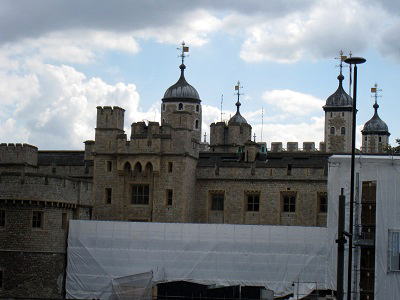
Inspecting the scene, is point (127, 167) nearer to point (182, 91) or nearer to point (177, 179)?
point (177, 179)

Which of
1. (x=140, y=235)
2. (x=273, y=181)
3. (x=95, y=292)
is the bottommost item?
(x=95, y=292)

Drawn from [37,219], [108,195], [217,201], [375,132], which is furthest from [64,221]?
[375,132]

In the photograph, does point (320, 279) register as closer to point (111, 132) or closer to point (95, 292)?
point (95, 292)

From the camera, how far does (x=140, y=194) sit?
61.7 metres

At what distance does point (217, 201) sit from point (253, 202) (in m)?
2.55

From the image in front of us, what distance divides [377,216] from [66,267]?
62.3 ft

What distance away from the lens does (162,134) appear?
61.9 m

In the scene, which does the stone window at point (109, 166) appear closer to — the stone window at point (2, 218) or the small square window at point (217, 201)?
the small square window at point (217, 201)

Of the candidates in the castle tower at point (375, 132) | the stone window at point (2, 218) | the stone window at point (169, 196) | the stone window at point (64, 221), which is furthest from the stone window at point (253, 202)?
the castle tower at point (375, 132)

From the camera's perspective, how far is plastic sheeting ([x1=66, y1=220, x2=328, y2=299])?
174 ft

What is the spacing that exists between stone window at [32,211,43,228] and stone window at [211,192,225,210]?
14318mm

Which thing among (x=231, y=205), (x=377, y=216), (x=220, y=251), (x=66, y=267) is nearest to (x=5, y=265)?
(x=66, y=267)

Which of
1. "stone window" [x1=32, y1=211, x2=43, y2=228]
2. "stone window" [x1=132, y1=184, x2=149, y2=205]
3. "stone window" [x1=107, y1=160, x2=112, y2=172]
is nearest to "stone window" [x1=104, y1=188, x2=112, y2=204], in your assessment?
"stone window" [x1=107, y1=160, x2=112, y2=172]

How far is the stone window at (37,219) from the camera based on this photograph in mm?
52344
